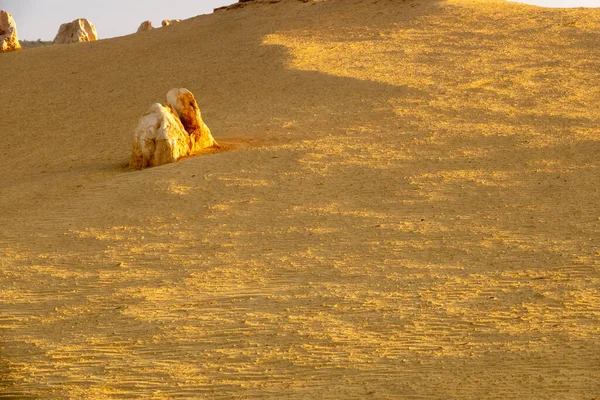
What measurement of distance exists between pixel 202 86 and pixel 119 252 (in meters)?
7.48

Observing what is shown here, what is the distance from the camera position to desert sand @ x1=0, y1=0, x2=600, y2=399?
483 centimetres

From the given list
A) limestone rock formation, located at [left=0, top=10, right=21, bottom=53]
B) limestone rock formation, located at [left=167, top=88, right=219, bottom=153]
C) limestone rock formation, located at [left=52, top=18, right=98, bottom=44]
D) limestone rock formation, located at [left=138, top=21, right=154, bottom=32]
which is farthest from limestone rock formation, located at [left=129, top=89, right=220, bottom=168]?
limestone rock formation, located at [left=138, top=21, right=154, bottom=32]

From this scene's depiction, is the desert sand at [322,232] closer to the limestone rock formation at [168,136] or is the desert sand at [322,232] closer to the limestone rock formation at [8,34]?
the limestone rock formation at [168,136]

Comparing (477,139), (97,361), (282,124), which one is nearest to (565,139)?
(477,139)

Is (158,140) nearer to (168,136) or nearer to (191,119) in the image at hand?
(168,136)

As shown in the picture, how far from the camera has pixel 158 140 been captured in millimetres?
9844

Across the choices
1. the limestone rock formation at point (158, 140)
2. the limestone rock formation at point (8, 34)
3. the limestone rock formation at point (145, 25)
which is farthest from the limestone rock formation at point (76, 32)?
the limestone rock formation at point (158, 140)

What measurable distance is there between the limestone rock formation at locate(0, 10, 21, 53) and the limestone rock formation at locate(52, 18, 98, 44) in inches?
163

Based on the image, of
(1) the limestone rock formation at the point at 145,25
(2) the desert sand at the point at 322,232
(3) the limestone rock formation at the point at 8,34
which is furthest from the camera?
(1) the limestone rock formation at the point at 145,25

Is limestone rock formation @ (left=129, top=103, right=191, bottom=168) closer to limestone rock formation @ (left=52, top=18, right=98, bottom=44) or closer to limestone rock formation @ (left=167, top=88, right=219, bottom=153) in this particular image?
limestone rock formation @ (left=167, top=88, right=219, bottom=153)

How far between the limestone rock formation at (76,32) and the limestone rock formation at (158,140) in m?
15.0

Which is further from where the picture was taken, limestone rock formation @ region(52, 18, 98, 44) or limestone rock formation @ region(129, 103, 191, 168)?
limestone rock formation @ region(52, 18, 98, 44)

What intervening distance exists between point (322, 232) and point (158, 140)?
133 inches

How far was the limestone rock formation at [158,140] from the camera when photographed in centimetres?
984
